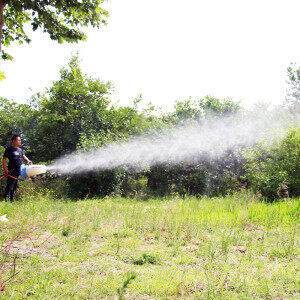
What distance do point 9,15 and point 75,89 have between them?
3.77m

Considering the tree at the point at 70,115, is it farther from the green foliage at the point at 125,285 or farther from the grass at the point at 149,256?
the green foliage at the point at 125,285

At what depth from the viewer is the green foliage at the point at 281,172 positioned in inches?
266

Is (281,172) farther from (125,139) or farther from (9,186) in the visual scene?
(9,186)

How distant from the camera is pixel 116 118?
9047 mm

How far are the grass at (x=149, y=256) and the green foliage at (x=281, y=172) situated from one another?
80.9 inches

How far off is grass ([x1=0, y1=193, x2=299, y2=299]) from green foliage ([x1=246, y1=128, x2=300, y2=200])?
2056 mm

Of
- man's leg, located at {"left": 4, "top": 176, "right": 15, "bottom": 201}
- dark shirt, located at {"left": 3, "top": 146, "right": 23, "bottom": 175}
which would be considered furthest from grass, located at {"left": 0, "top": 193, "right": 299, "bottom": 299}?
dark shirt, located at {"left": 3, "top": 146, "right": 23, "bottom": 175}

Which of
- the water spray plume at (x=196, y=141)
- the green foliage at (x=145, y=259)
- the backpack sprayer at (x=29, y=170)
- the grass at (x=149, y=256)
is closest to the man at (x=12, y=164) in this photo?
the backpack sprayer at (x=29, y=170)

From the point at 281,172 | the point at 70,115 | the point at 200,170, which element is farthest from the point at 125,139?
the point at 281,172

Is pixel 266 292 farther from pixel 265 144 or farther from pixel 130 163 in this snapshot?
pixel 130 163

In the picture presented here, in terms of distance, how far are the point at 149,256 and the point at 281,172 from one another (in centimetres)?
562

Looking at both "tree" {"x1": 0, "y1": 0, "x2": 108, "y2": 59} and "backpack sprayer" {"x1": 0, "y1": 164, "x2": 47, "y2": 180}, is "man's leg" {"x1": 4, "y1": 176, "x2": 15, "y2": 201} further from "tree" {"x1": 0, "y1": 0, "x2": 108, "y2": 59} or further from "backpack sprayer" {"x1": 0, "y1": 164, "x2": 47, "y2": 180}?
"tree" {"x1": 0, "y1": 0, "x2": 108, "y2": 59}

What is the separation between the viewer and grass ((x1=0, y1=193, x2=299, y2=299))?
6.70 ft

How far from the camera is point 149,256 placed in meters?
2.78
